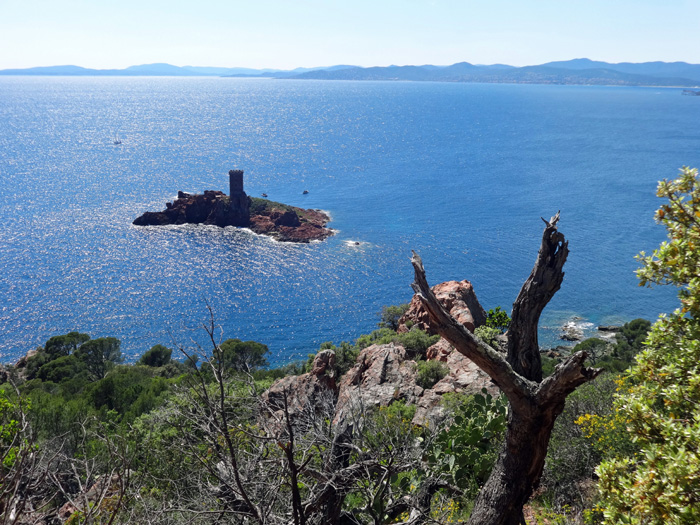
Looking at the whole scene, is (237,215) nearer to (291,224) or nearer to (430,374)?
(291,224)

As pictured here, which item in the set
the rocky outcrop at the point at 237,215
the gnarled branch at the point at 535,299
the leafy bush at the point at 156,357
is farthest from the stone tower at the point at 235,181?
the gnarled branch at the point at 535,299

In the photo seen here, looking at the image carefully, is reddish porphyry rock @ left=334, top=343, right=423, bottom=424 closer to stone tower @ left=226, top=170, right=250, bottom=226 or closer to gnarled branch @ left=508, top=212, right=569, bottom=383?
gnarled branch @ left=508, top=212, right=569, bottom=383

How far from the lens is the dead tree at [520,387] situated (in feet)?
22.5

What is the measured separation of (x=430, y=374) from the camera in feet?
68.5

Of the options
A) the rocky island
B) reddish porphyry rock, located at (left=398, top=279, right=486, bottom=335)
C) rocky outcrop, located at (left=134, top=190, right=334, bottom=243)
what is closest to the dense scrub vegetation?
reddish porphyry rock, located at (left=398, top=279, right=486, bottom=335)

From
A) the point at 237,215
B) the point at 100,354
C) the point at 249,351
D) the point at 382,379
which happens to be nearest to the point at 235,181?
the point at 237,215

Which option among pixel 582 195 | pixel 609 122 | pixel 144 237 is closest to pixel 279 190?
pixel 144 237

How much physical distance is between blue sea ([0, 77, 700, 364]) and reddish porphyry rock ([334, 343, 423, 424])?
6563mm

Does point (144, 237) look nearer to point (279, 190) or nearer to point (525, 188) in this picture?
point (279, 190)

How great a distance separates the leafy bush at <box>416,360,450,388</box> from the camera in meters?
20.7

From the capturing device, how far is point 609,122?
626 feet

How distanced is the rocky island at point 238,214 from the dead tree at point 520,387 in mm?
72203

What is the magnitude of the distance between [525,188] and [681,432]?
104177mm

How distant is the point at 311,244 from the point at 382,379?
5619 cm
